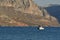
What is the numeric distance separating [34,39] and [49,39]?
457 centimetres

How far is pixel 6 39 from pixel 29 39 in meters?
6.83

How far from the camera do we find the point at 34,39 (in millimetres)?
99000

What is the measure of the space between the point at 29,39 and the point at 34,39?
1.31 meters

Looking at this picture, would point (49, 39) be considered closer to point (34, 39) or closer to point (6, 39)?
point (34, 39)

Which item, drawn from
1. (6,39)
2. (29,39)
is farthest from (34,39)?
(6,39)

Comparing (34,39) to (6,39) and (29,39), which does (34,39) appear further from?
(6,39)

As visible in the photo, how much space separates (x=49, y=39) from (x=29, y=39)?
19.0 ft

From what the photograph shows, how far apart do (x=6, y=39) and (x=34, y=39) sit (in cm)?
802

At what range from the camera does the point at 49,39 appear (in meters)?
101

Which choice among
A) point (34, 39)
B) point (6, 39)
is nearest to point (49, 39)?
point (34, 39)

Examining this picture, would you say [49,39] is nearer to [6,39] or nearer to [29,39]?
[29,39]

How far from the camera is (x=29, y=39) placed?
9888 cm
